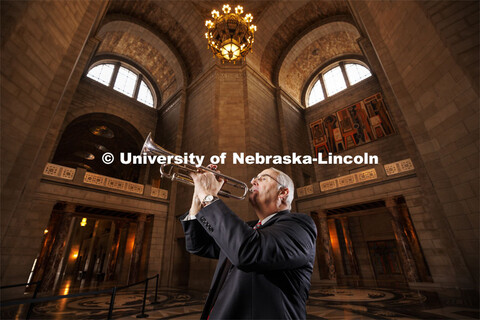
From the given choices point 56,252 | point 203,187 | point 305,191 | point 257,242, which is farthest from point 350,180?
point 56,252

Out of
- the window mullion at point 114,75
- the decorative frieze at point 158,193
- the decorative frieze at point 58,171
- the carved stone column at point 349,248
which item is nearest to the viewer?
the decorative frieze at point 58,171

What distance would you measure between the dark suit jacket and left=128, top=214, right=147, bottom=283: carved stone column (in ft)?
37.9

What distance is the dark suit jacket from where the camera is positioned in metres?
0.92

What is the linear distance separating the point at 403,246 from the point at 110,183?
13416 mm

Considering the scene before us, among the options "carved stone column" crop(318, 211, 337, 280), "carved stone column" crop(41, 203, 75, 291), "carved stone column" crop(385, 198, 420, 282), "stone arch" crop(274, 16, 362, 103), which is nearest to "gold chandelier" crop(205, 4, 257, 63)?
"stone arch" crop(274, 16, 362, 103)

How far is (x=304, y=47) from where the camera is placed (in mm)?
15727

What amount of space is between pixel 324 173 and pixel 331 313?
12094 mm

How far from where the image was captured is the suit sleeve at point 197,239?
141cm

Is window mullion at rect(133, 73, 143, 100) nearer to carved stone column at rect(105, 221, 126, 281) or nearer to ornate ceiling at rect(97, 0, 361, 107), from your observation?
ornate ceiling at rect(97, 0, 361, 107)

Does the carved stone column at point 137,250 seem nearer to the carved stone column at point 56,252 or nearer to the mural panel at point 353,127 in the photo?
the carved stone column at point 56,252

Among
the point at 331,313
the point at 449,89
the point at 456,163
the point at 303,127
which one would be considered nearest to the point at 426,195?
the point at 456,163

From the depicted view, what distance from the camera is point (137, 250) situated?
1091 centimetres

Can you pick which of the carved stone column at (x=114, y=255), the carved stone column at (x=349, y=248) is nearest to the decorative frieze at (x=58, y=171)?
the carved stone column at (x=114, y=255)

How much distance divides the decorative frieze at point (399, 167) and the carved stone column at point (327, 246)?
3592 mm
